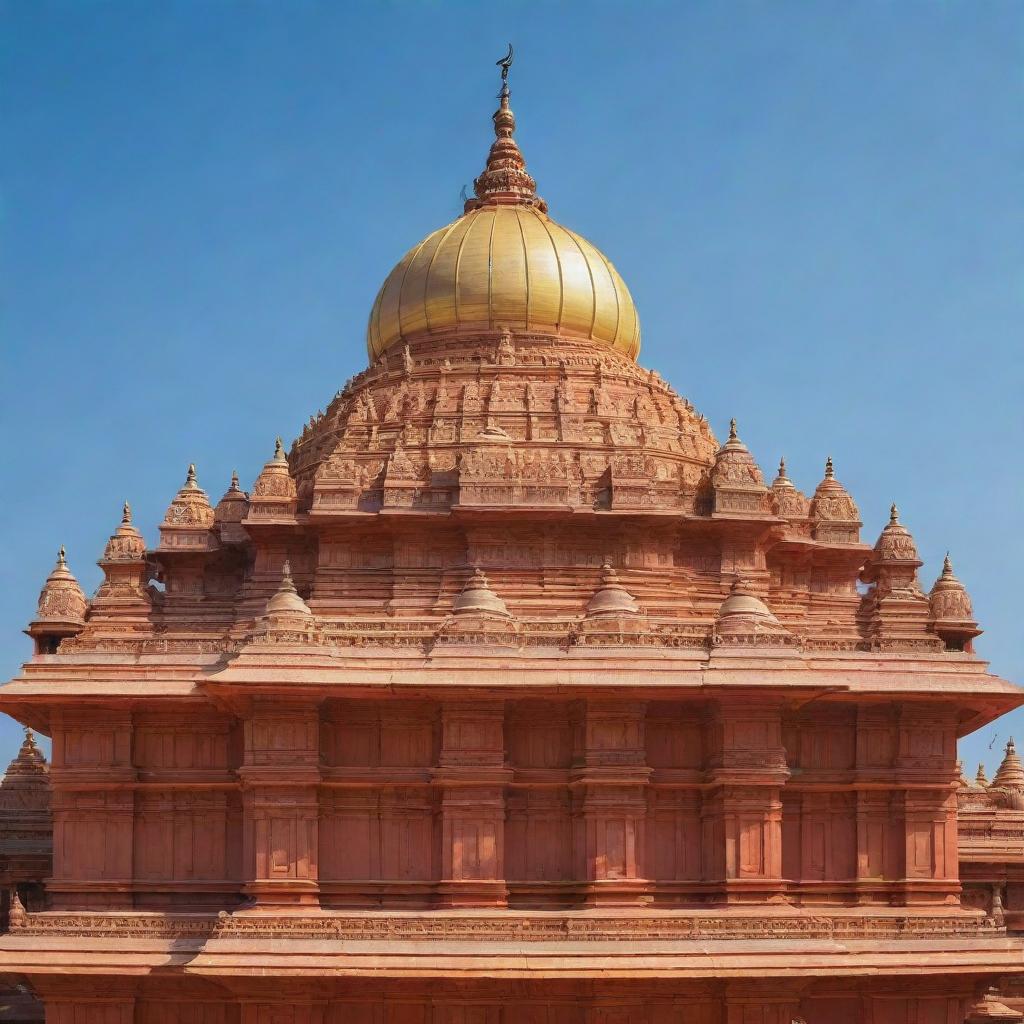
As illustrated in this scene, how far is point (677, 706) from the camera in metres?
27.2

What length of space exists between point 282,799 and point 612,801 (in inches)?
202

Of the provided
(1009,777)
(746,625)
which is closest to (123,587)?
(746,625)

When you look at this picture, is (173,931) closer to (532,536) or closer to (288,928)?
(288,928)

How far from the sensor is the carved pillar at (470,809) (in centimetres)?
2617

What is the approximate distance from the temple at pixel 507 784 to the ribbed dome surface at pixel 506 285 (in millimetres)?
5455

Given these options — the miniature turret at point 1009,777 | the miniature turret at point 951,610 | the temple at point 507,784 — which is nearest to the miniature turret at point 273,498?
the temple at point 507,784

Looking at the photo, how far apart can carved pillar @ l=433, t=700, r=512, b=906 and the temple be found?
44mm

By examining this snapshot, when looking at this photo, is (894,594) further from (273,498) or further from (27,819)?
(27,819)

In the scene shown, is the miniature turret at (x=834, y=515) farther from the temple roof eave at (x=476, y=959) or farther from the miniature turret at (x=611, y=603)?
the temple roof eave at (x=476, y=959)

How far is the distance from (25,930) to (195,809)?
3193 mm

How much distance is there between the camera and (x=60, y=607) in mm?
36219

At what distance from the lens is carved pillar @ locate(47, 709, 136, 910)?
1078 inches

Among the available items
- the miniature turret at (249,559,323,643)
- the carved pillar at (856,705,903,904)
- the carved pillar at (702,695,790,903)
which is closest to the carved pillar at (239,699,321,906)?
the miniature turret at (249,559,323,643)

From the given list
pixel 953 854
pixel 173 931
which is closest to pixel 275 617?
pixel 173 931
